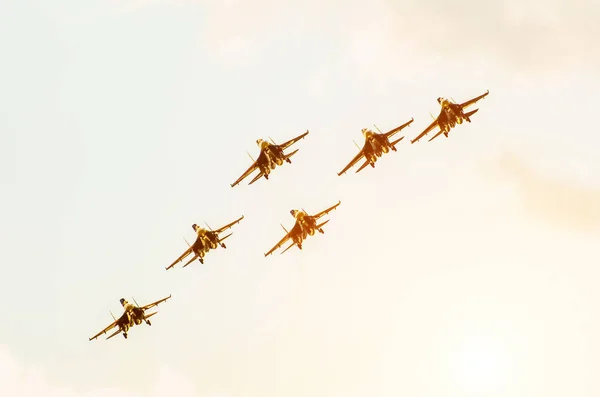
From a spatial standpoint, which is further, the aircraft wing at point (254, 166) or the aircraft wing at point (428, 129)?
the aircraft wing at point (428, 129)

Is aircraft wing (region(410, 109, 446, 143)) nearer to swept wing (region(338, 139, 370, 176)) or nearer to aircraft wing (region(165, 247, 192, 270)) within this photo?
swept wing (region(338, 139, 370, 176))

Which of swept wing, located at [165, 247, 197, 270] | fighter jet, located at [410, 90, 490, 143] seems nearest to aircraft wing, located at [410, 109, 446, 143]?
fighter jet, located at [410, 90, 490, 143]

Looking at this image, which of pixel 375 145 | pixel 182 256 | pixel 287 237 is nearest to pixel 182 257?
pixel 182 256

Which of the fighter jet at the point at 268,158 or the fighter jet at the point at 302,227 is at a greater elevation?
the fighter jet at the point at 268,158

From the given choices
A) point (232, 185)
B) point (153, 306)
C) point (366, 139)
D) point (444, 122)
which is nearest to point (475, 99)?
point (444, 122)

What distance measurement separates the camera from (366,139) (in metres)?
190

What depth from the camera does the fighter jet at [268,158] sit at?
18488 cm

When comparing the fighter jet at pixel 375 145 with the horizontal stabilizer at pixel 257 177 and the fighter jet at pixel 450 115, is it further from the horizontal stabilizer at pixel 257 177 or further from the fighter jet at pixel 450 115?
the horizontal stabilizer at pixel 257 177

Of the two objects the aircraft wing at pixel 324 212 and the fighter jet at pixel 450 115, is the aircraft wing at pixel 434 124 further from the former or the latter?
the aircraft wing at pixel 324 212

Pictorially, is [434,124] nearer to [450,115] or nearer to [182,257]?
[450,115]

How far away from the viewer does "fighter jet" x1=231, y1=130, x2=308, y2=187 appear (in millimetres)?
184875

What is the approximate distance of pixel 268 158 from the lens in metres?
186

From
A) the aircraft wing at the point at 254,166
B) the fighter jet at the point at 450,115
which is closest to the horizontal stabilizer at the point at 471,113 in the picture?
the fighter jet at the point at 450,115

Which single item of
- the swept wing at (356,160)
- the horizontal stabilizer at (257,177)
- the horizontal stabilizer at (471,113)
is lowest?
the horizontal stabilizer at (471,113)
